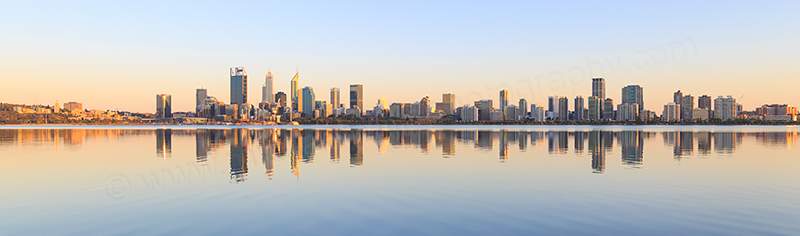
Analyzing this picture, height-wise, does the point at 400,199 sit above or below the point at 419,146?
above

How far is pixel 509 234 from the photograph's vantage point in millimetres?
13523

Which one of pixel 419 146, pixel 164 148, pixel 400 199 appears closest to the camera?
pixel 400 199

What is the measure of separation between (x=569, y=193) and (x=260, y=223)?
509 inches

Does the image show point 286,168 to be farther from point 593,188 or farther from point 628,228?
point 628,228

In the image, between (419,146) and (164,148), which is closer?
(164,148)

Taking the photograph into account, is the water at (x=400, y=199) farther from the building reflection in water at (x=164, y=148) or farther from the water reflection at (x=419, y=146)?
the building reflection in water at (x=164, y=148)

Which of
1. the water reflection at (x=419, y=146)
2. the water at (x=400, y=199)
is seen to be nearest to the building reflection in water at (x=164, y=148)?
the water reflection at (x=419, y=146)

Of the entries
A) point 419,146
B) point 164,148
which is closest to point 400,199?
point 419,146

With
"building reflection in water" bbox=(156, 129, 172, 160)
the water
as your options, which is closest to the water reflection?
"building reflection in water" bbox=(156, 129, 172, 160)

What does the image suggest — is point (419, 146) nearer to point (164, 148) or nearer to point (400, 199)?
point (164, 148)

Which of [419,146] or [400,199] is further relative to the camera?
[419,146]

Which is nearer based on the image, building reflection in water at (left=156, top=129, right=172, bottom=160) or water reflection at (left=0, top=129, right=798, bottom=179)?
water reflection at (left=0, top=129, right=798, bottom=179)

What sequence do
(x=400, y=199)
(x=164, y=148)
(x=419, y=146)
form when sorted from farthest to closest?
(x=419, y=146), (x=164, y=148), (x=400, y=199)

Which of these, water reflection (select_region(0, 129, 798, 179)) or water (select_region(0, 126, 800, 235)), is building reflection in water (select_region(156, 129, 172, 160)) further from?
water (select_region(0, 126, 800, 235))
